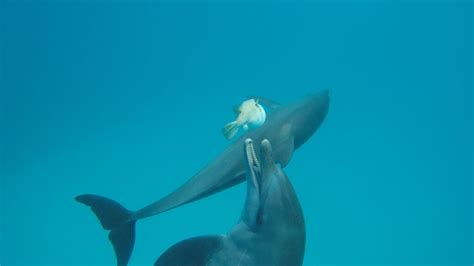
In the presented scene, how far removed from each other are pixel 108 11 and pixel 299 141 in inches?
575

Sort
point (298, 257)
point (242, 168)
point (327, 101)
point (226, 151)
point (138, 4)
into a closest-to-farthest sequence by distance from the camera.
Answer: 1. point (298, 257)
2. point (242, 168)
3. point (226, 151)
4. point (327, 101)
5. point (138, 4)

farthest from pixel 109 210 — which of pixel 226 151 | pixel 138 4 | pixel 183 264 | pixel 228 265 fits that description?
pixel 138 4

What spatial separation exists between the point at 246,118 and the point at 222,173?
1.16 m

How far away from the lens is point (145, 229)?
14680 mm

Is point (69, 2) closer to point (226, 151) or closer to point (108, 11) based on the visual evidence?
point (108, 11)

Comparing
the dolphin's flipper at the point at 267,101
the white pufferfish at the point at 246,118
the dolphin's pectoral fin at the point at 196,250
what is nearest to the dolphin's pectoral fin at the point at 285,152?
the white pufferfish at the point at 246,118

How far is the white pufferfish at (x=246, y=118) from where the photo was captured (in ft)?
22.1

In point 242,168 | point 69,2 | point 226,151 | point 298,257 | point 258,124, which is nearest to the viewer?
point 298,257

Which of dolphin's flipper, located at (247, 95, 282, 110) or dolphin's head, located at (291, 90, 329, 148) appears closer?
dolphin's head, located at (291, 90, 329, 148)

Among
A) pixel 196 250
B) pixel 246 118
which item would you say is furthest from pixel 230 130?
pixel 196 250

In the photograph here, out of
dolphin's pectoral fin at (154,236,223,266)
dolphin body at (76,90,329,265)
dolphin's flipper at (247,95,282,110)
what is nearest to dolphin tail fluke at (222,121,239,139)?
dolphin body at (76,90,329,265)

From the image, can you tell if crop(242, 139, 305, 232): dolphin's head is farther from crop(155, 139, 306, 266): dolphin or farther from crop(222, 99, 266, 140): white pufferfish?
crop(222, 99, 266, 140): white pufferfish

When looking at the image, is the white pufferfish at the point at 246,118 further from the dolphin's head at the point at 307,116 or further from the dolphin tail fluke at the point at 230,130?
the dolphin's head at the point at 307,116

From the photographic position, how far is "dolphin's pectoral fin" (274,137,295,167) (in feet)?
19.2
